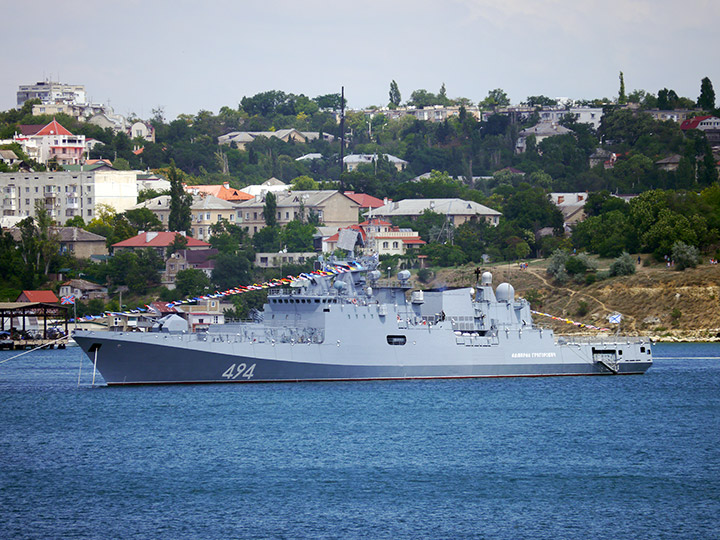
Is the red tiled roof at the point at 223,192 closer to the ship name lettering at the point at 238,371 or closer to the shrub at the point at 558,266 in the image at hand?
the shrub at the point at 558,266

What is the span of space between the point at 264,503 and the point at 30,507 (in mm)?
5443

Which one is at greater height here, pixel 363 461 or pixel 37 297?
pixel 37 297

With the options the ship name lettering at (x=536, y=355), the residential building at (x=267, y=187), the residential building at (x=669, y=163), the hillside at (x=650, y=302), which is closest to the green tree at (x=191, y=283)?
the hillside at (x=650, y=302)

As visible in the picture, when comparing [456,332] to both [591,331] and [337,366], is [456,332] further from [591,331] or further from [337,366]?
[591,331]

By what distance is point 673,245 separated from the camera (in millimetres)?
78938

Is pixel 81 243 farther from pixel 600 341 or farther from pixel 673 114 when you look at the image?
pixel 673 114

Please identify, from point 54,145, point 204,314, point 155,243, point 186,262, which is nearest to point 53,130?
point 54,145

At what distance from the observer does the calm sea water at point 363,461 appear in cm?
2405

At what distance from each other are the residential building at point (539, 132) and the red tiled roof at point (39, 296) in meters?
77.1

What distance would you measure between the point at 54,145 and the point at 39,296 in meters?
52.2

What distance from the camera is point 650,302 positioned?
75375 millimetres

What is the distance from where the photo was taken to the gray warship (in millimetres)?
40156

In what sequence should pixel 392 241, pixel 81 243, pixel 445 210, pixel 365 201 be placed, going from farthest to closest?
pixel 365 201
pixel 445 210
pixel 81 243
pixel 392 241

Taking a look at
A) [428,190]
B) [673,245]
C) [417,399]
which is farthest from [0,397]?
[428,190]
